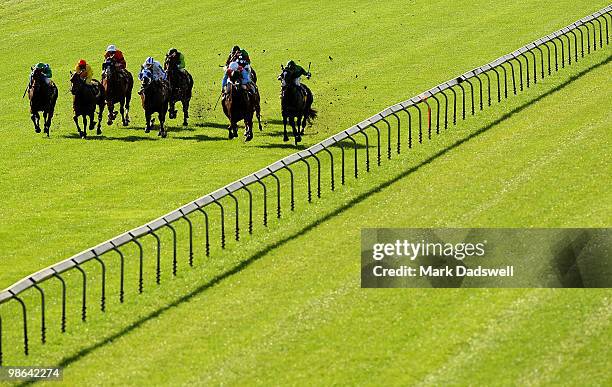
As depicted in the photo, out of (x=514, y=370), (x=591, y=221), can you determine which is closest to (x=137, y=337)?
(x=514, y=370)

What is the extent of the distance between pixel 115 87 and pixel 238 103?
507cm

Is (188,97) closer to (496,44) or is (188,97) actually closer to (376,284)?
(496,44)

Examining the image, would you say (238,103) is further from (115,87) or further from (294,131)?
(115,87)

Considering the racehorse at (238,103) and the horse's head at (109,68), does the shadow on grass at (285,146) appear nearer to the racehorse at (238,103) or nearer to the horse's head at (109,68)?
the racehorse at (238,103)

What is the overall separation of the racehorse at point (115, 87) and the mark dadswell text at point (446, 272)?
17.7 meters

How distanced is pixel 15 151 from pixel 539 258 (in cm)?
1766

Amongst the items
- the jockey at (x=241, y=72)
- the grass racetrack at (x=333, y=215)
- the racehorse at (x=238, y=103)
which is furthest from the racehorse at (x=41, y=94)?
the jockey at (x=241, y=72)

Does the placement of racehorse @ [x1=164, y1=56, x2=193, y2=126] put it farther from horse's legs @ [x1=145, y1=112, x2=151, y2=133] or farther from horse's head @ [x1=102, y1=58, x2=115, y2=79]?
horse's head @ [x1=102, y1=58, x2=115, y2=79]

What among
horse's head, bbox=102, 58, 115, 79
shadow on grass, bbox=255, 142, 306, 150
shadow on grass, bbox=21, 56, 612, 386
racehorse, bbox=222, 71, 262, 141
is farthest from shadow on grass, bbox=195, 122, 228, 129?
shadow on grass, bbox=21, 56, 612, 386

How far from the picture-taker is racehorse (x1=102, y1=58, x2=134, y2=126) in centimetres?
3959

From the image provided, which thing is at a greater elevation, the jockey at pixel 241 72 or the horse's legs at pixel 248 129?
the jockey at pixel 241 72

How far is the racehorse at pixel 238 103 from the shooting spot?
118ft

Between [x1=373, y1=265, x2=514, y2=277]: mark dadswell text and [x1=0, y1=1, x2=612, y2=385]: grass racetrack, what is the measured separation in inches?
25.1

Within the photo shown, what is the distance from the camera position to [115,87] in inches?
1563
